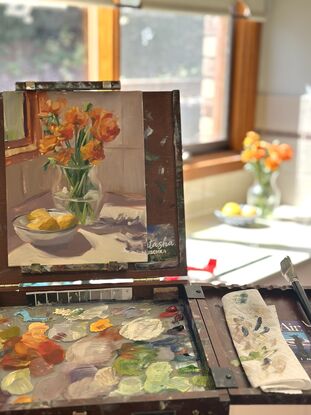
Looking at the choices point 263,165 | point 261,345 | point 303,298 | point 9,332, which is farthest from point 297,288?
point 263,165

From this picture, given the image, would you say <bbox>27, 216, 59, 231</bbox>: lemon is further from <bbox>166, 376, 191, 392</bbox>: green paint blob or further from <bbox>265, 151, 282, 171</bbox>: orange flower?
<bbox>265, 151, 282, 171</bbox>: orange flower

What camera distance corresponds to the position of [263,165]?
2195 millimetres

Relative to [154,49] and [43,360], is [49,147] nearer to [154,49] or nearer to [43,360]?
[43,360]

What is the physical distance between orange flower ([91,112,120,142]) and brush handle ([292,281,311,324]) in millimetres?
448

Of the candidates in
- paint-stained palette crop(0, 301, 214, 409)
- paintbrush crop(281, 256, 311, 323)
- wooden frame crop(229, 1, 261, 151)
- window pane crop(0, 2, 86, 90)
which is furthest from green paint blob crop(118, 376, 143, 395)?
window pane crop(0, 2, 86, 90)

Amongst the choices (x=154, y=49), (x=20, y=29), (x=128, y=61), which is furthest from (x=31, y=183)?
(x=20, y=29)

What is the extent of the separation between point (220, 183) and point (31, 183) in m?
1.43

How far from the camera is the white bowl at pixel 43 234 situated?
1066mm

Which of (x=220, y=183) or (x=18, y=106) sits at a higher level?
(x=18, y=106)

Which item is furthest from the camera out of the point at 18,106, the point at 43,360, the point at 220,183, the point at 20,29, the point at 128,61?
the point at 20,29

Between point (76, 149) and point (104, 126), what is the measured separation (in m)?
0.07

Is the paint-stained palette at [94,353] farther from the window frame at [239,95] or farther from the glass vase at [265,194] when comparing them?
the window frame at [239,95]

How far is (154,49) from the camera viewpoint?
2275 mm

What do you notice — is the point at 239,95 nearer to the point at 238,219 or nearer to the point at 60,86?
the point at 238,219
